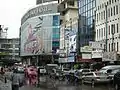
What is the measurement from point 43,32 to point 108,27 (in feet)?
266

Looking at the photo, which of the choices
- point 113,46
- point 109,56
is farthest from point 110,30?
point 109,56

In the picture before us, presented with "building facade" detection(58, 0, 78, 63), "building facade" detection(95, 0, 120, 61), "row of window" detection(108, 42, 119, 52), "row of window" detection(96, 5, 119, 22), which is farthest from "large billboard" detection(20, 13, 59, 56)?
"row of window" detection(108, 42, 119, 52)

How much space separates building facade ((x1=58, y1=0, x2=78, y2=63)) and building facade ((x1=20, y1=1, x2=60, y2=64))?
22027 mm

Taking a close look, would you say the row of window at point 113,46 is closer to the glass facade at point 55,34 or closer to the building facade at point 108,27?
the building facade at point 108,27

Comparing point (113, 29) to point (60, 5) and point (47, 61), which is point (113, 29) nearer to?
point (60, 5)

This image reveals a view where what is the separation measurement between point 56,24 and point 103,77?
10105 centimetres

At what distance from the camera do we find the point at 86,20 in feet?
259

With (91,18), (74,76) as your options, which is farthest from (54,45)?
(74,76)

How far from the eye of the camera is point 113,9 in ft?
201

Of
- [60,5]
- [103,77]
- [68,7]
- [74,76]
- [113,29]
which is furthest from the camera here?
[60,5]

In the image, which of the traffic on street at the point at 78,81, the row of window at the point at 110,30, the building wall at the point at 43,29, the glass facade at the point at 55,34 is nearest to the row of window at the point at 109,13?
the row of window at the point at 110,30

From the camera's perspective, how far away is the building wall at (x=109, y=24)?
2341 inches

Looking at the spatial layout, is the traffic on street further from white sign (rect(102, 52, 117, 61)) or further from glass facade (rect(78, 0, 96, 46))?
glass facade (rect(78, 0, 96, 46))

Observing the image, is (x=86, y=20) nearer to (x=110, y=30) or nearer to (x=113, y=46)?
(x=110, y=30)
